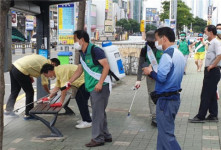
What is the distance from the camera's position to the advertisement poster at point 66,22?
10508mm

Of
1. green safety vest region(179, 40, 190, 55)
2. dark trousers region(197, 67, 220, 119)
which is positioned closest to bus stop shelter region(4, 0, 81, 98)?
dark trousers region(197, 67, 220, 119)

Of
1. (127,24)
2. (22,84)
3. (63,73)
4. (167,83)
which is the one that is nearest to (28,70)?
(22,84)

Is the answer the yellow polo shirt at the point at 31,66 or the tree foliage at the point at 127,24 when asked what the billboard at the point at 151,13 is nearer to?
the tree foliage at the point at 127,24

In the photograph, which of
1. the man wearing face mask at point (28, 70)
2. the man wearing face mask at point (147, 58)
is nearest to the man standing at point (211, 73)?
the man wearing face mask at point (147, 58)

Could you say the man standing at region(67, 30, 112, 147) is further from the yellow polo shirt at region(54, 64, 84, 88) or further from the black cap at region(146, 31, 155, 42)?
the black cap at region(146, 31, 155, 42)

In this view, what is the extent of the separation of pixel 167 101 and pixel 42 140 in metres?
2.51

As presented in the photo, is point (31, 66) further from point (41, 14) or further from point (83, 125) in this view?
A: point (41, 14)

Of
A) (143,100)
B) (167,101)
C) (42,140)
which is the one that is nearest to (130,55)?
(143,100)

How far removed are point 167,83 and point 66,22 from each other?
6.68 m

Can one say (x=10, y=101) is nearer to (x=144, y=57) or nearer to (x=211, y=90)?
(x=144, y=57)

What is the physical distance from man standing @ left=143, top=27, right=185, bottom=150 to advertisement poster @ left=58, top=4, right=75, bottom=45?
20.8 feet

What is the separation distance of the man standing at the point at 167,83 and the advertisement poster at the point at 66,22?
635 cm

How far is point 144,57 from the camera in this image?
6.75 m

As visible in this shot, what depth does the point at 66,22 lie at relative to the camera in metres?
10.5
